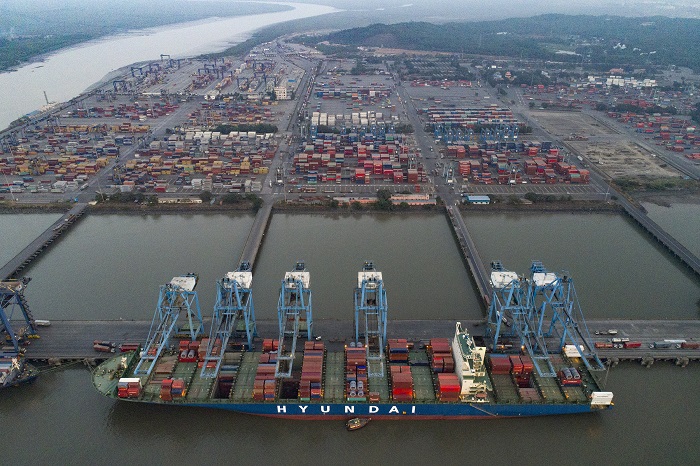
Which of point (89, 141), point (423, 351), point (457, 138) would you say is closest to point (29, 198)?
point (89, 141)

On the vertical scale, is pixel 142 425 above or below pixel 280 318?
below

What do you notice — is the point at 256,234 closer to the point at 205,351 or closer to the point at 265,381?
the point at 205,351

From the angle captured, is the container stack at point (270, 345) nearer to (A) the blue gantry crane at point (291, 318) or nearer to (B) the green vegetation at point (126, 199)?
(A) the blue gantry crane at point (291, 318)

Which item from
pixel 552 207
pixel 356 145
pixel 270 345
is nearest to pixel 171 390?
pixel 270 345

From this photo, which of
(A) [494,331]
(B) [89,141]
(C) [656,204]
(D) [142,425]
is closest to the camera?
(D) [142,425]

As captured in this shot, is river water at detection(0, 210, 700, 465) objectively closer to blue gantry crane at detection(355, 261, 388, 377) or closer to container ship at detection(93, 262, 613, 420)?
container ship at detection(93, 262, 613, 420)

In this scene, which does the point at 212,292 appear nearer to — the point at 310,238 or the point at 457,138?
the point at 310,238
